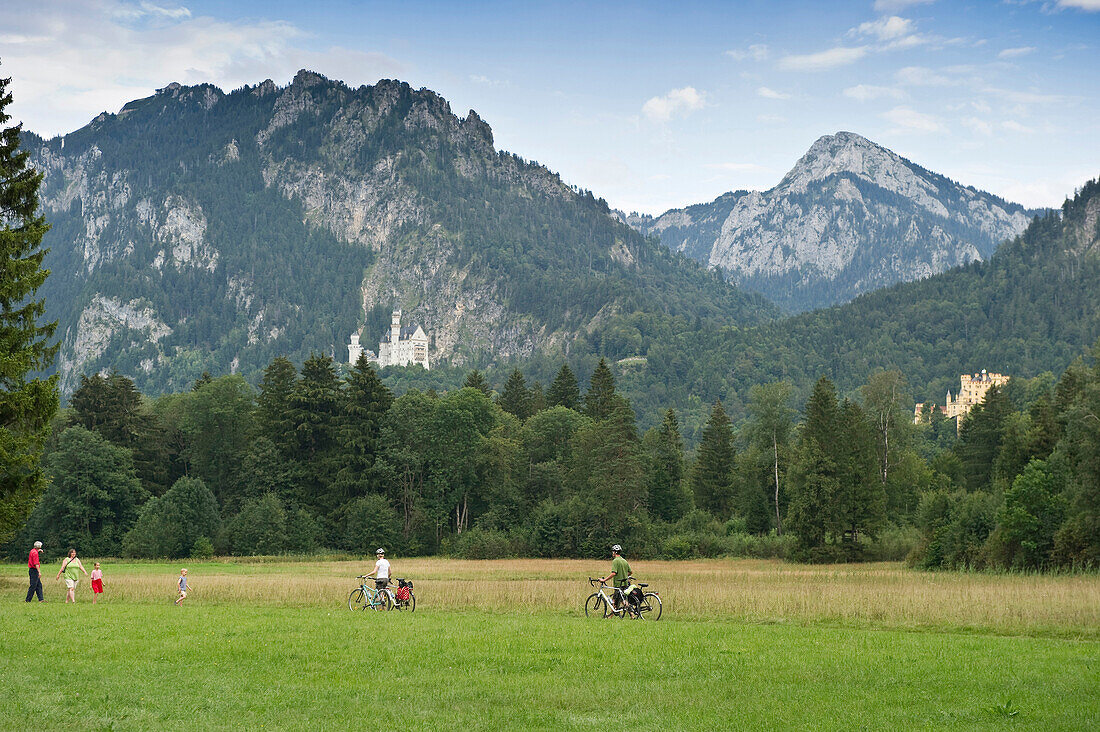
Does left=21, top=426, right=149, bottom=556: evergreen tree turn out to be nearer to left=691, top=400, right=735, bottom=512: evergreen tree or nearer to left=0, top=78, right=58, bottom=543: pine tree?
left=0, top=78, right=58, bottom=543: pine tree

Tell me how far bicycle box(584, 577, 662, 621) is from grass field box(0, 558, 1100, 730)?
567 millimetres

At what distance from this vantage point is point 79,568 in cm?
3553

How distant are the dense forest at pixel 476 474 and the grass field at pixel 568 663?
36.6m

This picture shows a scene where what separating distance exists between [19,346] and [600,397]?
249 feet

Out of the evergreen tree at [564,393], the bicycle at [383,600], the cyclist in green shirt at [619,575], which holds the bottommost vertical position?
the bicycle at [383,600]

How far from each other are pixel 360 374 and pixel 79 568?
171 ft

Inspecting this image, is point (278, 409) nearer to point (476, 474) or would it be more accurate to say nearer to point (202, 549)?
point (202, 549)

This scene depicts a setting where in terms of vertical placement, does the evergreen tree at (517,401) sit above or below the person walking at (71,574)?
above

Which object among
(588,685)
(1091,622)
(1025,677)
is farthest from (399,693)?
(1091,622)

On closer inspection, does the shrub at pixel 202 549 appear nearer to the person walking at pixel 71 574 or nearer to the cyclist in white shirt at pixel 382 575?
the person walking at pixel 71 574

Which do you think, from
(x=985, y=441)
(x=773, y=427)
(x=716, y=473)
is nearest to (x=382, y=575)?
(x=773, y=427)

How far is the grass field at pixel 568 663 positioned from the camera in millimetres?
14930

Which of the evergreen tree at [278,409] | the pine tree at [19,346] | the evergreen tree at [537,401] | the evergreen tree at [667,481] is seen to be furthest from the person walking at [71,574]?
the evergreen tree at [537,401]

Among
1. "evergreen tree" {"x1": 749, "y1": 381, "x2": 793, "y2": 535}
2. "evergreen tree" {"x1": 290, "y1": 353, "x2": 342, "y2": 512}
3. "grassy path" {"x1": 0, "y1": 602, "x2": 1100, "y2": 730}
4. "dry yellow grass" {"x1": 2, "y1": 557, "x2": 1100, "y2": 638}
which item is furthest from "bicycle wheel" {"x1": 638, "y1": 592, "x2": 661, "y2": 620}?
"evergreen tree" {"x1": 749, "y1": 381, "x2": 793, "y2": 535}
